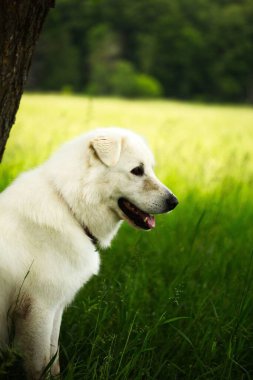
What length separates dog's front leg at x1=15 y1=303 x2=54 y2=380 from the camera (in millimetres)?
2596

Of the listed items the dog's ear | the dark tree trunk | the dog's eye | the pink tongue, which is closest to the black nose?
the pink tongue

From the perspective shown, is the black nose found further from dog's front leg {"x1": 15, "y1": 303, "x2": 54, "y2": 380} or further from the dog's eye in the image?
dog's front leg {"x1": 15, "y1": 303, "x2": 54, "y2": 380}

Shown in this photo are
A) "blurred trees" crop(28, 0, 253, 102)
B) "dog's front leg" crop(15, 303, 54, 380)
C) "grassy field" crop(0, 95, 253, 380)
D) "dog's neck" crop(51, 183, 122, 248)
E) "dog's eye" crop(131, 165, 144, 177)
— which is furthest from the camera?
"blurred trees" crop(28, 0, 253, 102)

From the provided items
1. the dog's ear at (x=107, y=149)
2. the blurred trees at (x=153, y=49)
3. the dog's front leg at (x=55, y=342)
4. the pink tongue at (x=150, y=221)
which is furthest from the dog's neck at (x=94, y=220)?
the blurred trees at (x=153, y=49)

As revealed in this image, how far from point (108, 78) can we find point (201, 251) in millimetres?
51770

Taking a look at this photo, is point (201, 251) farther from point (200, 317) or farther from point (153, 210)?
point (153, 210)

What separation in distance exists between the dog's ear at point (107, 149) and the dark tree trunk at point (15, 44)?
59 centimetres

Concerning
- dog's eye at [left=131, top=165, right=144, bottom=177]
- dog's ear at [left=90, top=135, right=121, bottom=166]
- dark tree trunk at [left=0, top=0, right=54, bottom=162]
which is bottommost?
dog's eye at [left=131, top=165, right=144, bottom=177]

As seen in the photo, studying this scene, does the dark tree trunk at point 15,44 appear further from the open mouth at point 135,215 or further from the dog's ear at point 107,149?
the open mouth at point 135,215

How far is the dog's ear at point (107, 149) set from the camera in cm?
279

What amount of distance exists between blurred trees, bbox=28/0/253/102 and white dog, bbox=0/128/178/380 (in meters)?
48.2

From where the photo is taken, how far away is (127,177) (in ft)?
9.61

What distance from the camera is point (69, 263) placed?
8.95ft

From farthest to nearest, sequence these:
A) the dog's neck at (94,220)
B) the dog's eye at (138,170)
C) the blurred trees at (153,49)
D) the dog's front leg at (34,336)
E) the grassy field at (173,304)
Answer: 1. the blurred trees at (153,49)
2. the dog's eye at (138,170)
3. the dog's neck at (94,220)
4. the grassy field at (173,304)
5. the dog's front leg at (34,336)
